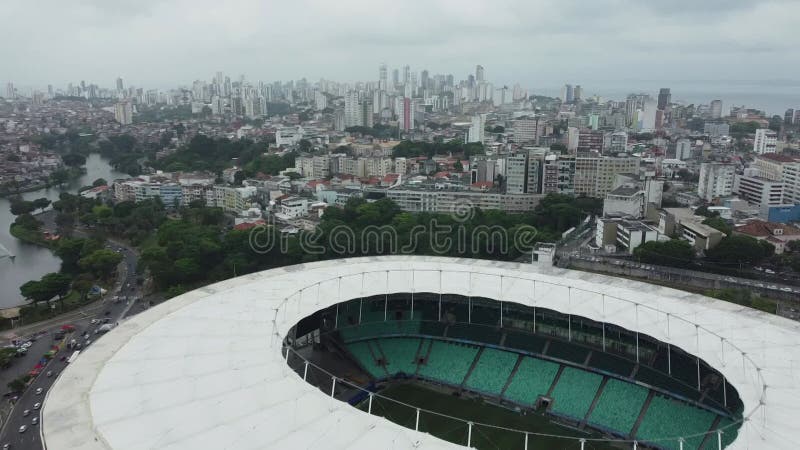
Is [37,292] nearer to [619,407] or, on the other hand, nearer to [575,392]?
[575,392]

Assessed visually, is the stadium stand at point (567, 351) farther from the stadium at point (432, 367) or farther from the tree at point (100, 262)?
the tree at point (100, 262)

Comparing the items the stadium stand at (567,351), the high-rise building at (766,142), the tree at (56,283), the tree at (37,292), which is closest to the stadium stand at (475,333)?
the stadium stand at (567,351)

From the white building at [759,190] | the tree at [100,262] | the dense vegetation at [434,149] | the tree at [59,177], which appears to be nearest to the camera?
the tree at [100,262]

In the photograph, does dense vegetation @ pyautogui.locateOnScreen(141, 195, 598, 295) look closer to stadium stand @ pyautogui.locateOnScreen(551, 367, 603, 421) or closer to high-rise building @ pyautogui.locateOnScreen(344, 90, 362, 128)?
stadium stand @ pyautogui.locateOnScreen(551, 367, 603, 421)

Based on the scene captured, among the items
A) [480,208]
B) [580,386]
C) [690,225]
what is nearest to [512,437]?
[580,386]

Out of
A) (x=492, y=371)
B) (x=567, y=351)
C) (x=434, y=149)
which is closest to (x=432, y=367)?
(x=492, y=371)

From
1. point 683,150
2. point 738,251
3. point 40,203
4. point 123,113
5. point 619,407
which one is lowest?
point 619,407

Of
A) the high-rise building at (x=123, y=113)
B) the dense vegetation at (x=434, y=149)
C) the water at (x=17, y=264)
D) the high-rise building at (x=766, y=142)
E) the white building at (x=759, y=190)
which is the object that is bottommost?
the water at (x=17, y=264)
